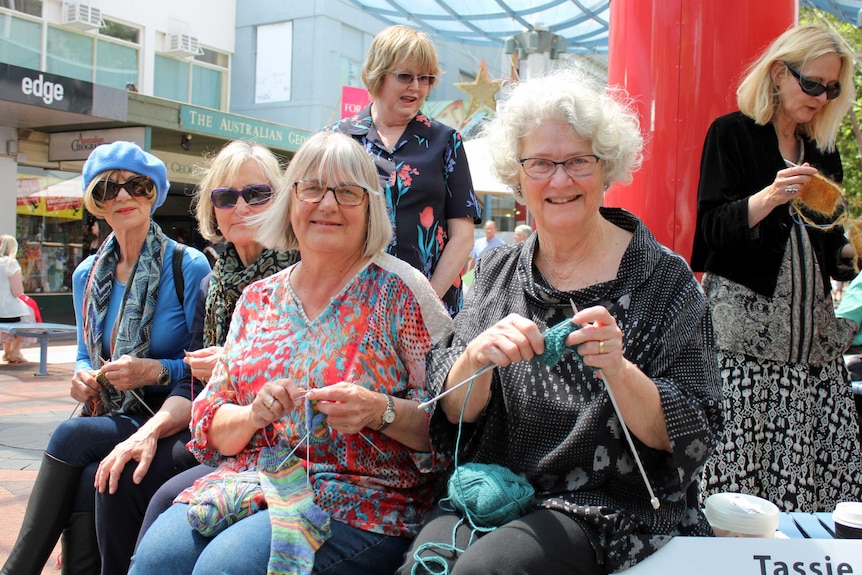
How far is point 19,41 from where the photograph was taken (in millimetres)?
14359

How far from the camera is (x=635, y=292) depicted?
1.82 meters

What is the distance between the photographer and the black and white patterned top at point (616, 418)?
1.67 meters

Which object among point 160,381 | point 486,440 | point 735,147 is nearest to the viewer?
point 486,440

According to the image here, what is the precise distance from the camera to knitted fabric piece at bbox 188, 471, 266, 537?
1.91 m

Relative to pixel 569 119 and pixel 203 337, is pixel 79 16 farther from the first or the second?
pixel 569 119

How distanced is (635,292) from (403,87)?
1.50 m

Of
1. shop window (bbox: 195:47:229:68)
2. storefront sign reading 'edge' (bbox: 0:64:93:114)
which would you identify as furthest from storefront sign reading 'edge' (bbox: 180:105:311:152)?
shop window (bbox: 195:47:229:68)

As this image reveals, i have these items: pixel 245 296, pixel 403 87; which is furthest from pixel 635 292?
pixel 403 87

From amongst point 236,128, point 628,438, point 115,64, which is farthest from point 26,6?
point 628,438

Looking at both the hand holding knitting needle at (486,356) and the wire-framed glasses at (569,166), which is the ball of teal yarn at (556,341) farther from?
the wire-framed glasses at (569,166)

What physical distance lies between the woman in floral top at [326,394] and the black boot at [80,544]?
0.68 meters

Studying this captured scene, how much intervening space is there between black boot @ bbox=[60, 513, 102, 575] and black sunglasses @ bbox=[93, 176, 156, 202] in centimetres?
119

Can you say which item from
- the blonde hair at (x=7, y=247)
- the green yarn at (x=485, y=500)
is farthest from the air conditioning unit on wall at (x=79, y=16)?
the green yarn at (x=485, y=500)

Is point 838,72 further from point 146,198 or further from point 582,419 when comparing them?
point 146,198
